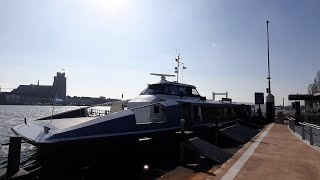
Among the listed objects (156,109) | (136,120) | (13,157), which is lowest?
(13,157)

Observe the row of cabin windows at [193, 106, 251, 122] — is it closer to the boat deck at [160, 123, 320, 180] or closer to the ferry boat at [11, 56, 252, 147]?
the ferry boat at [11, 56, 252, 147]

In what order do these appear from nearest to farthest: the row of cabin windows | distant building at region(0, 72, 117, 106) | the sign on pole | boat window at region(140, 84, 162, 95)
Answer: boat window at region(140, 84, 162, 95) < the row of cabin windows < the sign on pole < distant building at region(0, 72, 117, 106)

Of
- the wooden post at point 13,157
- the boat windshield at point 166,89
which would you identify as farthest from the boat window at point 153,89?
the wooden post at point 13,157

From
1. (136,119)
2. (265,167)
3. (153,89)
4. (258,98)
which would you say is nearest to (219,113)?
(153,89)

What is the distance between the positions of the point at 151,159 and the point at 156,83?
6.64 metres

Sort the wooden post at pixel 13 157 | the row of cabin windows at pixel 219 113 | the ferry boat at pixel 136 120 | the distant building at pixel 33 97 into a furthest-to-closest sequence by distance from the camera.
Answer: the distant building at pixel 33 97, the row of cabin windows at pixel 219 113, the ferry boat at pixel 136 120, the wooden post at pixel 13 157

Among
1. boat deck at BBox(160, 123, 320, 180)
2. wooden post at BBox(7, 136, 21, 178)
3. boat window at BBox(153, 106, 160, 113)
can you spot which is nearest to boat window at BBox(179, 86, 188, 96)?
boat window at BBox(153, 106, 160, 113)

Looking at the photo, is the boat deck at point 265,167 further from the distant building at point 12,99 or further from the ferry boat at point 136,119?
the distant building at point 12,99

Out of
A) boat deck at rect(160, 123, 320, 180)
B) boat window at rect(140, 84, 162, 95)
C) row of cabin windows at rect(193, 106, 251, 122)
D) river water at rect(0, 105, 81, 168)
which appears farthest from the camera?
row of cabin windows at rect(193, 106, 251, 122)

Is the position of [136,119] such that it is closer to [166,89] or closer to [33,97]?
[166,89]

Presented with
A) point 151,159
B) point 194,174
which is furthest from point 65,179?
point 194,174

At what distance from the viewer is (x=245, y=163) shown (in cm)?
1080

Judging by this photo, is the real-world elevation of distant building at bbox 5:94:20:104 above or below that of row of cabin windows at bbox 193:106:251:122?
above

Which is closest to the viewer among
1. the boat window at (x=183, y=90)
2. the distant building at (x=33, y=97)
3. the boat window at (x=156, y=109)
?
the boat window at (x=156, y=109)
